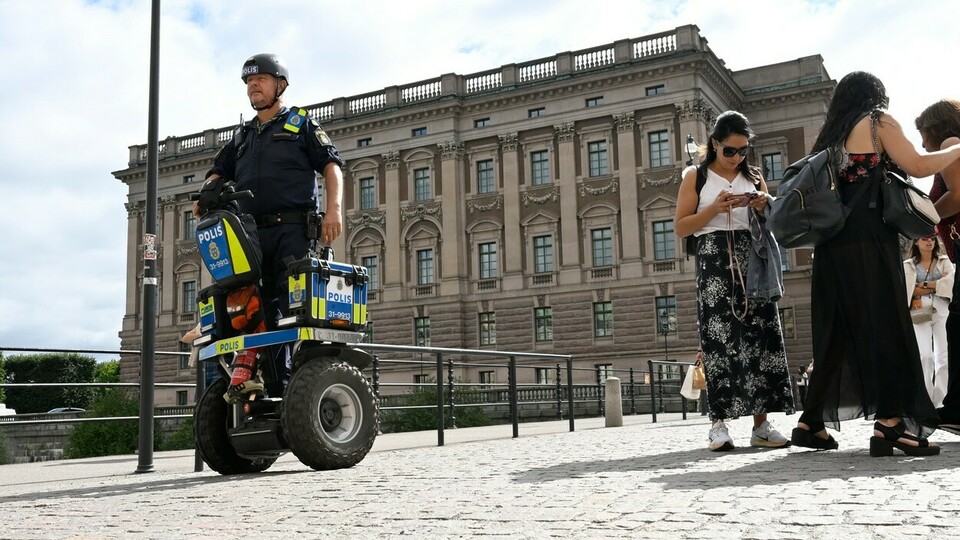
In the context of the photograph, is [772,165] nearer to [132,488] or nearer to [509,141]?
[509,141]

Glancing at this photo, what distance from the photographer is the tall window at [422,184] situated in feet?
153

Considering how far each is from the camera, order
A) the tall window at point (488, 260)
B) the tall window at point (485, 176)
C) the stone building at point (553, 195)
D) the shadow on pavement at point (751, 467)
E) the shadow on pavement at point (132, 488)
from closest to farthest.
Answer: the shadow on pavement at point (751, 467), the shadow on pavement at point (132, 488), the stone building at point (553, 195), the tall window at point (488, 260), the tall window at point (485, 176)

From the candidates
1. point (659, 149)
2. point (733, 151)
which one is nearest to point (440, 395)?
point (733, 151)

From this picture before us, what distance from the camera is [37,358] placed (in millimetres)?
73250

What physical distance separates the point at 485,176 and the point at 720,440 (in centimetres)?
4034

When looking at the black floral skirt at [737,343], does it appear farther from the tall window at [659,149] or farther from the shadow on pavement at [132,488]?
the tall window at [659,149]

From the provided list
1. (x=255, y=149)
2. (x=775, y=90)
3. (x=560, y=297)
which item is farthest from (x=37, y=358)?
(x=255, y=149)

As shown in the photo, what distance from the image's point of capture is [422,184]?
4706 centimetres

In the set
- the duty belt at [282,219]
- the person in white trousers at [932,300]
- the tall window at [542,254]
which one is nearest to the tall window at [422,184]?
the tall window at [542,254]

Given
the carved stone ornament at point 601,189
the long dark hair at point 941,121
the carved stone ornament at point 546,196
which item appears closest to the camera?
the long dark hair at point 941,121

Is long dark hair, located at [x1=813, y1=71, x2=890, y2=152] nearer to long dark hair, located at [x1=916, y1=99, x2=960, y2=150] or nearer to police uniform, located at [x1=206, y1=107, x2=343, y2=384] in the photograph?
long dark hair, located at [x1=916, y1=99, x2=960, y2=150]

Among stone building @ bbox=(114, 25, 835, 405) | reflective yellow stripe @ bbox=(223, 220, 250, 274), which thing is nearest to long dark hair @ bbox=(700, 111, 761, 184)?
reflective yellow stripe @ bbox=(223, 220, 250, 274)

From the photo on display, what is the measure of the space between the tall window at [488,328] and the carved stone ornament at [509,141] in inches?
309

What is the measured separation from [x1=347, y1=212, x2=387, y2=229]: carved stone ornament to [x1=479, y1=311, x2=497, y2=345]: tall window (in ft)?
24.5
